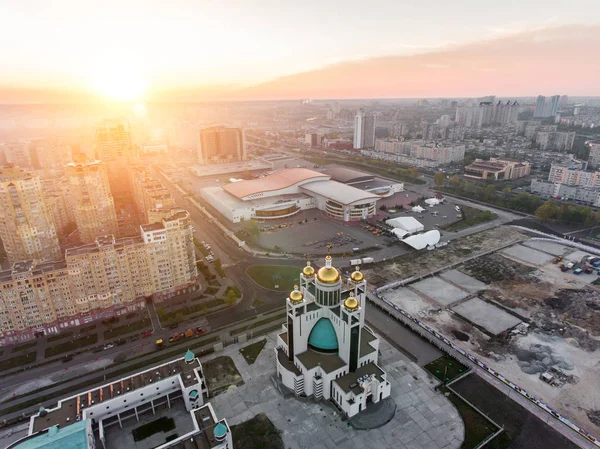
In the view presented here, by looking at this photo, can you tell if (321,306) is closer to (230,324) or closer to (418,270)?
(230,324)

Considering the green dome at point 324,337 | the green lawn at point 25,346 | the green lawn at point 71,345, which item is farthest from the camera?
the green lawn at point 25,346

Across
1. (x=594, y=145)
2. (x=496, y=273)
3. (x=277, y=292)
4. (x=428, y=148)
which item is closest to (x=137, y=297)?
(x=277, y=292)

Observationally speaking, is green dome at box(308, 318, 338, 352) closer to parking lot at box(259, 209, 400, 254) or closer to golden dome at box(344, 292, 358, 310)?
golden dome at box(344, 292, 358, 310)

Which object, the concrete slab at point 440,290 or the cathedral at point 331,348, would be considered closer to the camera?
the cathedral at point 331,348

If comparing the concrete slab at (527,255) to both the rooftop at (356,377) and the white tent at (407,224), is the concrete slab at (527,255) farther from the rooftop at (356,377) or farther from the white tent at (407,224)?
the rooftop at (356,377)

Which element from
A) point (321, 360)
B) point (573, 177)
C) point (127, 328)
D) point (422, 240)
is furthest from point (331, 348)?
point (573, 177)

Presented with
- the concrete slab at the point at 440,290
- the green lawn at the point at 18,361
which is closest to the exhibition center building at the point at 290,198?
the concrete slab at the point at 440,290
